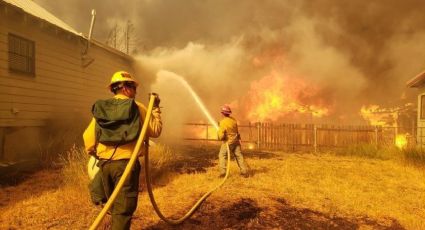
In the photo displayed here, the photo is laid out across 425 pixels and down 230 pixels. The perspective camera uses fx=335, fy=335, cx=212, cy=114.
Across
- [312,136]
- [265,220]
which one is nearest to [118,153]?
[265,220]

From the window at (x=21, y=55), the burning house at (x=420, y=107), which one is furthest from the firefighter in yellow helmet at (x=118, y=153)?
the burning house at (x=420, y=107)

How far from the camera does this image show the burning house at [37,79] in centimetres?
910

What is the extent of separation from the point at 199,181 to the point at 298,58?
18.5 meters

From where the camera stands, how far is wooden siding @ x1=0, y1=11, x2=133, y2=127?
9.12 metres

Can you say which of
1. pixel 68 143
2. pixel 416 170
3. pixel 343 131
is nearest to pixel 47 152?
pixel 68 143

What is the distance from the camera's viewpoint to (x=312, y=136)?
1619cm

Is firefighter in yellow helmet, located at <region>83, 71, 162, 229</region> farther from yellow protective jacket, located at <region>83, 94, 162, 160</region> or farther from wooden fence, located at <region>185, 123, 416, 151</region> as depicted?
wooden fence, located at <region>185, 123, 416, 151</region>

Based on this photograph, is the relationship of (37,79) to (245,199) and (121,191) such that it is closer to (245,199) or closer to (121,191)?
(245,199)

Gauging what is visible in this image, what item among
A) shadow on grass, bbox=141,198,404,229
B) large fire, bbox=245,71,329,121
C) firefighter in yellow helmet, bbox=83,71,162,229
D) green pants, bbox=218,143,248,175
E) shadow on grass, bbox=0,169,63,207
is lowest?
shadow on grass, bbox=141,198,404,229

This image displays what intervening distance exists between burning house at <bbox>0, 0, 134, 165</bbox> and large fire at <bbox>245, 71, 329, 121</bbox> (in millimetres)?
11473

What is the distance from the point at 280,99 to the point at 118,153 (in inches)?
741

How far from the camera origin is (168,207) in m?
5.71

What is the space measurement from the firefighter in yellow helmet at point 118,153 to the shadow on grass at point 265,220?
1529mm

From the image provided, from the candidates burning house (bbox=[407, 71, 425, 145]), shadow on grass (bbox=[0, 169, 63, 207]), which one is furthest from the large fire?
shadow on grass (bbox=[0, 169, 63, 207])
